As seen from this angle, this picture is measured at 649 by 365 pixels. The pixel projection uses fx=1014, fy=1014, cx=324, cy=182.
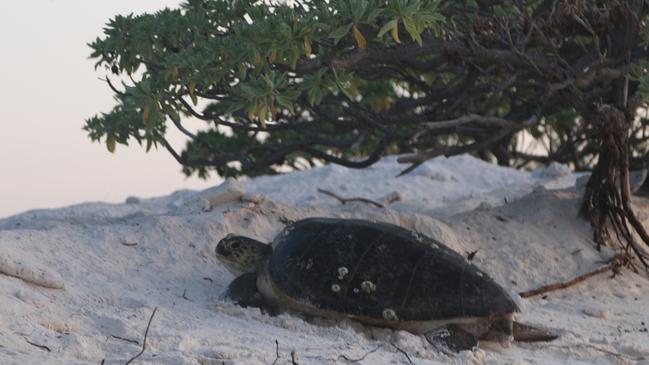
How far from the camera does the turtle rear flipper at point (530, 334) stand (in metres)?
5.75

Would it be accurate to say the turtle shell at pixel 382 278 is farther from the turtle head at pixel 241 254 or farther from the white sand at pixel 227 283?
the turtle head at pixel 241 254

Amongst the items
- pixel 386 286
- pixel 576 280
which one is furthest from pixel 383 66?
pixel 386 286

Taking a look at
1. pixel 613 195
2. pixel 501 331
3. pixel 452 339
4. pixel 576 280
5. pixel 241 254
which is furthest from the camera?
pixel 613 195

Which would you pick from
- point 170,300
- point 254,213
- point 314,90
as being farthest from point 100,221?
point 314,90

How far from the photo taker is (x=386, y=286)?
5559 millimetres

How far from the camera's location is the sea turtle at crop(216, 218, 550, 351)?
18.0 ft

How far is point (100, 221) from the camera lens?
26.9 ft

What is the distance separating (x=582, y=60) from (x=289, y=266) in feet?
10.6

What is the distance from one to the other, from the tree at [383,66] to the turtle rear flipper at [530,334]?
5.06 feet

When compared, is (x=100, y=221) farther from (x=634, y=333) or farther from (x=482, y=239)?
(x=634, y=333)

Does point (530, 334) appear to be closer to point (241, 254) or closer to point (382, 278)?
point (382, 278)

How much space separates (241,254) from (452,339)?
5.05 feet

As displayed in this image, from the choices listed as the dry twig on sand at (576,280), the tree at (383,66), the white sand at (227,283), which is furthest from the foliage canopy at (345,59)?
the dry twig on sand at (576,280)

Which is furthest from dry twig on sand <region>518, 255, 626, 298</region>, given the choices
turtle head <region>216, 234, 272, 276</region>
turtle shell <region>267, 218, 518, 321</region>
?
turtle head <region>216, 234, 272, 276</region>
